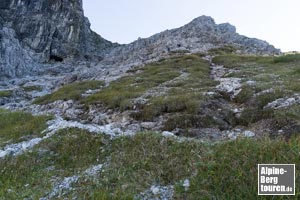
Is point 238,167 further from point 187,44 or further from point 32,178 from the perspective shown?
point 187,44

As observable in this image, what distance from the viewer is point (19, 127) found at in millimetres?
20141

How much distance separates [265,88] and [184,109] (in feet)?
22.8

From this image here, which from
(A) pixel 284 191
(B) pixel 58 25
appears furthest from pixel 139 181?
(B) pixel 58 25

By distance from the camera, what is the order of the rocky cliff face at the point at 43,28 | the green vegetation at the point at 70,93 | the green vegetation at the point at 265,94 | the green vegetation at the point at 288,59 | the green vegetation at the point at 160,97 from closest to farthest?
the green vegetation at the point at 265,94 → the green vegetation at the point at 160,97 → the green vegetation at the point at 70,93 → the green vegetation at the point at 288,59 → the rocky cliff face at the point at 43,28

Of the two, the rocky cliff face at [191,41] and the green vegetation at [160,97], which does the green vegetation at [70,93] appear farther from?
the rocky cliff face at [191,41]

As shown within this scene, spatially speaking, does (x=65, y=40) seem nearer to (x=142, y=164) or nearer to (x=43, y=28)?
(x=43, y=28)

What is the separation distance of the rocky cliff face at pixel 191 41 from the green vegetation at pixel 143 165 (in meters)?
75.5

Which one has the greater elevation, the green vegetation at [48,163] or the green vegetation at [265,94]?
the green vegetation at [265,94]

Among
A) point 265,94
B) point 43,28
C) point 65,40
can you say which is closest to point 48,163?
point 265,94

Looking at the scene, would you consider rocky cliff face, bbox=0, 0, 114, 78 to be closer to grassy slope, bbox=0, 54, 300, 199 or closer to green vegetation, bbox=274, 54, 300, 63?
green vegetation, bbox=274, 54, 300, 63

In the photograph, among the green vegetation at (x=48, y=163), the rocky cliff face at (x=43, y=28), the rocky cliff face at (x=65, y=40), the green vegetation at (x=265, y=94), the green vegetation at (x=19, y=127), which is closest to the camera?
the green vegetation at (x=48, y=163)

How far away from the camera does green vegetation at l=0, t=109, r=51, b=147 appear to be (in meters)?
18.2

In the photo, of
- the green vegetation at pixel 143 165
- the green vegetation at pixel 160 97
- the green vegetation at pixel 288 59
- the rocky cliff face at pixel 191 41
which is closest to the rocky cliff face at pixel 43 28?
the rocky cliff face at pixel 191 41

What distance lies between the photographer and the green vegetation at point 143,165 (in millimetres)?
9320
